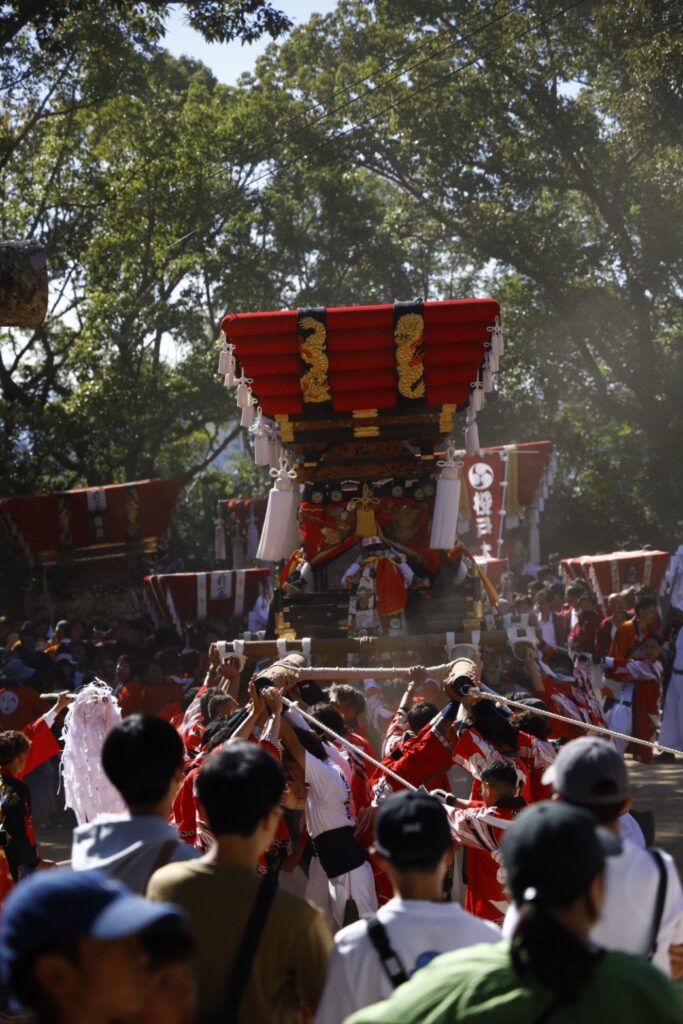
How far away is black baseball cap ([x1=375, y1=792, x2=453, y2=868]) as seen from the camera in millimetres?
3287

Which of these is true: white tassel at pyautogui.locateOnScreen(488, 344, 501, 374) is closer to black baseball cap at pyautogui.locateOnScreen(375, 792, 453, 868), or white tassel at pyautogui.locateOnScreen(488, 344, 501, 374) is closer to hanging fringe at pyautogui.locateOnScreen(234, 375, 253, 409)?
hanging fringe at pyautogui.locateOnScreen(234, 375, 253, 409)

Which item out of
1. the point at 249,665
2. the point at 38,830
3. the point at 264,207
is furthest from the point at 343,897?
the point at 264,207

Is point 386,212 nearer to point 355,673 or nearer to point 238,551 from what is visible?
point 238,551

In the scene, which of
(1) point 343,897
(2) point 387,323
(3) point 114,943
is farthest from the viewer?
(2) point 387,323

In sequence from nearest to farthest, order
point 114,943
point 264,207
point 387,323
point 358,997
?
point 114,943 < point 358,997 < point 387,323 < point 264,207

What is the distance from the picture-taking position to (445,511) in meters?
11.9

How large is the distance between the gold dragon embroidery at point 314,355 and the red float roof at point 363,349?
0.04 meters

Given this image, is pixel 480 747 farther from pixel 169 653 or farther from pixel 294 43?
pixel 294 43

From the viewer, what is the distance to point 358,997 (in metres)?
3.25

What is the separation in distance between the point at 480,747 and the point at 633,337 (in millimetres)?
26944

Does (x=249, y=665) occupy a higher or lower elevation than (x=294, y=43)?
lower

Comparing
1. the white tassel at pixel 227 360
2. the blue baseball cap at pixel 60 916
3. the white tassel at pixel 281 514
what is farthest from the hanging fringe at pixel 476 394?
the blue baseball cap at pixel 60 916

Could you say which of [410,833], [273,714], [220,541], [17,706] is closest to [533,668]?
[273,714]

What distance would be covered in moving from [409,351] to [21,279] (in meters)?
7.68
